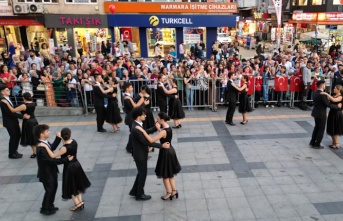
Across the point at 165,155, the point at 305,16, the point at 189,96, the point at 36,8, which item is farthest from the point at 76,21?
the point at 305,16

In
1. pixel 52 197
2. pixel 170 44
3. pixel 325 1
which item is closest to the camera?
pixel 52 197

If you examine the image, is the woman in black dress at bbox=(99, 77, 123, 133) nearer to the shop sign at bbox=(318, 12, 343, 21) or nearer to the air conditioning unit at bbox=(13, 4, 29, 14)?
the air conditioning unit at bbox=(13, 4, 29, 14)

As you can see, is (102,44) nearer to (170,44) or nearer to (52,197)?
(170,44)

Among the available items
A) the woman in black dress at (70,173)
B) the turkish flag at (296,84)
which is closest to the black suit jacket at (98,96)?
the woman in black dress at (70,173)

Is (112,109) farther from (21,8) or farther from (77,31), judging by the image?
(21,8)

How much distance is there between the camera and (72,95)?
1155 centimetres

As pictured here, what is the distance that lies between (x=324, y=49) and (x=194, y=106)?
849 inches

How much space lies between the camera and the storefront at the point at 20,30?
22484 millimetres

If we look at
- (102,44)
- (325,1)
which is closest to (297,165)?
(102,44)

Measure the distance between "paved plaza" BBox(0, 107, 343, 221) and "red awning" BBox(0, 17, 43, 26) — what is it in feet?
50.2

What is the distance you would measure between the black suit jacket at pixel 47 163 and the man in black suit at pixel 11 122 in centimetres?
248

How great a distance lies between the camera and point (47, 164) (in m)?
5.58

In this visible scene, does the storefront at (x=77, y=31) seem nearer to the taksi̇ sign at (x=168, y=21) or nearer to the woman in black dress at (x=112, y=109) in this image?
the taksi̇ sign at (x=168, y=21)

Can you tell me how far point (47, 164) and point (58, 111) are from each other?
21.1 feet
